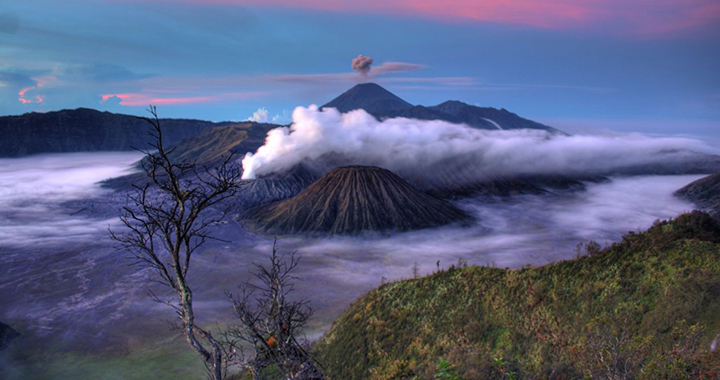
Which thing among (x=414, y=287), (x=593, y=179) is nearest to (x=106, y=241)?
(x=414, y=287)

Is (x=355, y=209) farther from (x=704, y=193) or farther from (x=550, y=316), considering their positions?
(x=704, y=193)

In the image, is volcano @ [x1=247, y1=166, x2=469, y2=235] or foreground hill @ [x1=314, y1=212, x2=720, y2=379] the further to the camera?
volcano @ [x1=247, y1=166, x2=469, y2=235]

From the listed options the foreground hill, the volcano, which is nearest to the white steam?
the volcano

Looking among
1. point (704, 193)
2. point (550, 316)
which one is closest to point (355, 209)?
point (550, 316)

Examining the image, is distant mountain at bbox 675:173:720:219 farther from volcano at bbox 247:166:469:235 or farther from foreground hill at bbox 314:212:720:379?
foreground hill at bbox 314:212:720:379

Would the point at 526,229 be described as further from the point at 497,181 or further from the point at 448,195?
the point at 497,181

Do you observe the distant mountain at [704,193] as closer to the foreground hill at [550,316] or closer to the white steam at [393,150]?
the white steam at [393,150]
